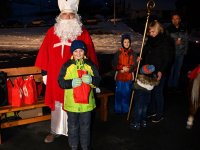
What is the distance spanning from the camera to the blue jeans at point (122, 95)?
20.4ft

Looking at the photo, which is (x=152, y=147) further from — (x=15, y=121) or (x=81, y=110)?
(x=15, y=121)

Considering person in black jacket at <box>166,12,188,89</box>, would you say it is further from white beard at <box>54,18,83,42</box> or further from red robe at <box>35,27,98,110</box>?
white beard at <box>54,18,83,42</box>

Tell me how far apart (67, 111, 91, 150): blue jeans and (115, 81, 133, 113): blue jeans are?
1779 mm

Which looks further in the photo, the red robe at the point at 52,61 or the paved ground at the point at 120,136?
the paved ground at the point at 120,136

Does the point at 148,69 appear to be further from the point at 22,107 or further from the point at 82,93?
the point at 22,107

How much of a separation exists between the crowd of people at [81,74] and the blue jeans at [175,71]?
2171 mm

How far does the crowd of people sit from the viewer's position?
4.34 m

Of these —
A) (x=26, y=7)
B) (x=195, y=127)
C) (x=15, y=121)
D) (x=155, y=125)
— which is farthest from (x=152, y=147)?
(x=26, y=7)

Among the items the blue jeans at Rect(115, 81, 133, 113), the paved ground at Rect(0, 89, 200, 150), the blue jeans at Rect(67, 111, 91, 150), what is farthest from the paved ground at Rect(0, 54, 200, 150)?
the blue jeans at Rect(67, 111, 91, 150)

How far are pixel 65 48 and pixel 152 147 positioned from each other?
2239 millimetres

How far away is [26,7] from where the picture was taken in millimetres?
112062

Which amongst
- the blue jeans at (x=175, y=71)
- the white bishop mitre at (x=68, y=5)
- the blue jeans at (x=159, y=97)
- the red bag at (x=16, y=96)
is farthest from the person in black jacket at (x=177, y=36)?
the red bag at (x=16, y=96)

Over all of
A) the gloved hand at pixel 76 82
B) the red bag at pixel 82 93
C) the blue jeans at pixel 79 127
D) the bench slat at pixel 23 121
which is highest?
the gloved hand at pixel 76 82

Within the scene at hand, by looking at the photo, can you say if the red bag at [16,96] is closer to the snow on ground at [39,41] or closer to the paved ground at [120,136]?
the paved ground at [120,136]
